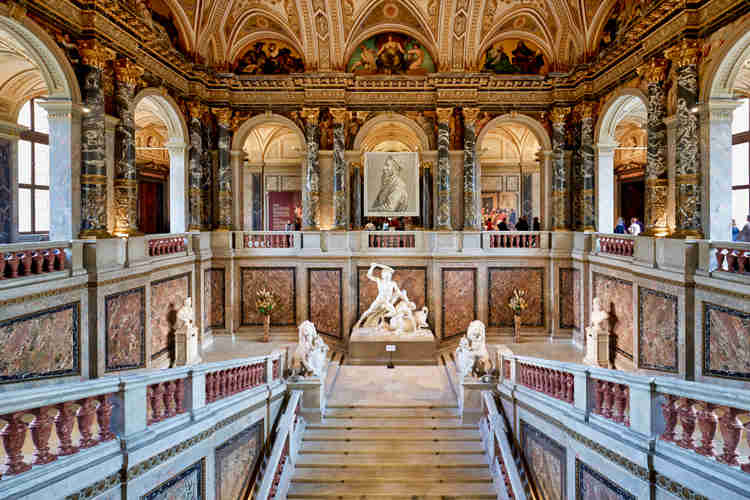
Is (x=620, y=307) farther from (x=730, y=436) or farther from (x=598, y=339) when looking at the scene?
(x=730, y=436)

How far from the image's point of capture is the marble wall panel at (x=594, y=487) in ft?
20.1

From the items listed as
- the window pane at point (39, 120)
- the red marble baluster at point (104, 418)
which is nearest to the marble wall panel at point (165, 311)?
the window pane at point (39, 120)

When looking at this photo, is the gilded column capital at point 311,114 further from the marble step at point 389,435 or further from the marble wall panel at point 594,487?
the marble wall panel at point 594,487

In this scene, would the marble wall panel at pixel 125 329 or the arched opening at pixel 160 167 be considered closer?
the marble wall panel at pixel 125 329

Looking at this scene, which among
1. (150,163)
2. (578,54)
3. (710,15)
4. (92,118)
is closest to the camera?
(710,15)

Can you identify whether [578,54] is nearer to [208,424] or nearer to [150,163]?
[208,424]

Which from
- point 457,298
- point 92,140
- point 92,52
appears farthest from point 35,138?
point 457,298

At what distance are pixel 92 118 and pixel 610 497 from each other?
37.6ft

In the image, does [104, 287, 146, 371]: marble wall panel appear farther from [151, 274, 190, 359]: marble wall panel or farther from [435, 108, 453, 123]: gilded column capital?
[435, 108, 453, 123]: gilded column capital

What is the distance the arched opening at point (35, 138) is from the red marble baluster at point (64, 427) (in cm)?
568

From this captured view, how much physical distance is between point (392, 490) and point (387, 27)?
45.6 feet

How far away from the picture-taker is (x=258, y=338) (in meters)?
15.5

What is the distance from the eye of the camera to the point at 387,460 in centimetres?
923

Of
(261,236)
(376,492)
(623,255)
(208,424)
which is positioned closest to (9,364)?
(208,424)
